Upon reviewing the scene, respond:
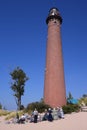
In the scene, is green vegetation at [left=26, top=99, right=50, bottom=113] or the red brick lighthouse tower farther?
the red brick lighthouse tower

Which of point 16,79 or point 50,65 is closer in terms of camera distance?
point 50,65

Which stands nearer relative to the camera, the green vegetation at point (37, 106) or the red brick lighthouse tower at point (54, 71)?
the green vegetation at point (37, 106)

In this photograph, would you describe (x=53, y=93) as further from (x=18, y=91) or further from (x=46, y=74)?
(x=18, y=91)

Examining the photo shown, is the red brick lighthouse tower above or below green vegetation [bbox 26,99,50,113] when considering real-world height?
above

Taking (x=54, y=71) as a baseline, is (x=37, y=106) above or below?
below

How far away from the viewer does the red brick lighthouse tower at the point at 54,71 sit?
117 ft

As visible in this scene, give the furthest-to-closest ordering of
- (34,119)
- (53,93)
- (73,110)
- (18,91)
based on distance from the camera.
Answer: (18,91)
(53,93)
(73,110)
(34,119)

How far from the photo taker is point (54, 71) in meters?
36.2

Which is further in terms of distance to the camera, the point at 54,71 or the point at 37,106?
the point at 54,71

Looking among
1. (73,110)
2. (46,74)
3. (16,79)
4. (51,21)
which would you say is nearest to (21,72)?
(16,79)

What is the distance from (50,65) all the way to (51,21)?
8.11 metres

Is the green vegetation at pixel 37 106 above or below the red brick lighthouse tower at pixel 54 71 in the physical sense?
below

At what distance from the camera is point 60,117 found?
2598cm

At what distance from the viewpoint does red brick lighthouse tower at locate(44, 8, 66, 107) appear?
117 ft
